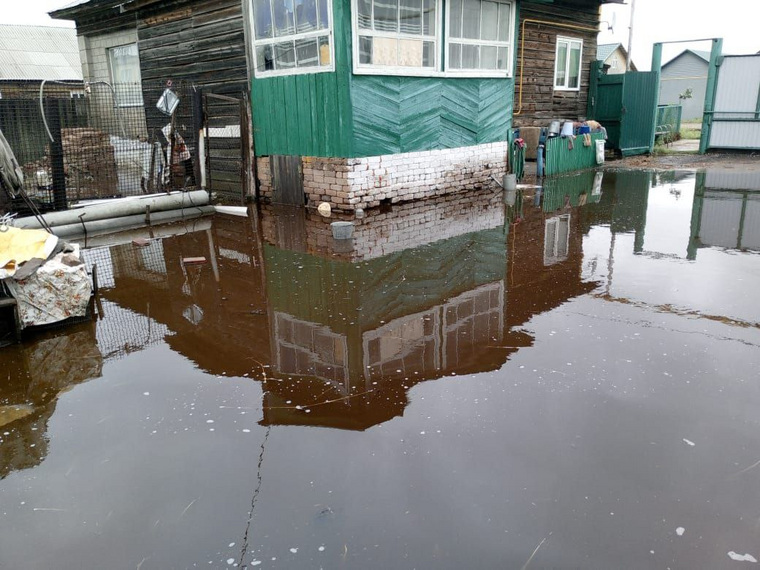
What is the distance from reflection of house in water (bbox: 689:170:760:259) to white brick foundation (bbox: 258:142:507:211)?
4.41 m

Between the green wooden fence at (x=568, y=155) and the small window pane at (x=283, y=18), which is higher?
the small window pane at (x=283, y=18)

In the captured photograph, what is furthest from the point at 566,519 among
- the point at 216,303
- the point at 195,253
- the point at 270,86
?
the point at 270,86

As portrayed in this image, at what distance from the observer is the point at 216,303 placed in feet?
20.4

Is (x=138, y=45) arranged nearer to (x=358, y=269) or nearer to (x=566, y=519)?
(x=358, y=269)

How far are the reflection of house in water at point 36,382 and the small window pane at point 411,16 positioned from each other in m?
7.68

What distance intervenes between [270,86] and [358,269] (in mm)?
5532

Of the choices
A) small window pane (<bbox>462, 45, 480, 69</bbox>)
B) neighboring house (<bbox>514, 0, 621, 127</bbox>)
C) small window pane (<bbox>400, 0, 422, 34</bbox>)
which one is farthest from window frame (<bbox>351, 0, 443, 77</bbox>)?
neighboring house (<bbox>514, 0, 621, 127</bbox>)

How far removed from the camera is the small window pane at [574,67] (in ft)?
57.6

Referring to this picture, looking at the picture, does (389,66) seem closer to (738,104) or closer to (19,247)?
(19,247)

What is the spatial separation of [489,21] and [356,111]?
428cm

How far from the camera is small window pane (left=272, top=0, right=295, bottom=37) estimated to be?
10.4 m

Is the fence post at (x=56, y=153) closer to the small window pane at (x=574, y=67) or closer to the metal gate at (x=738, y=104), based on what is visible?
the small window pane at (x=574, y=67)

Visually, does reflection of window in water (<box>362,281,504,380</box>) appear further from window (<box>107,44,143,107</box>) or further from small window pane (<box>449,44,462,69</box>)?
window (<box>107,44,143,107</box>)

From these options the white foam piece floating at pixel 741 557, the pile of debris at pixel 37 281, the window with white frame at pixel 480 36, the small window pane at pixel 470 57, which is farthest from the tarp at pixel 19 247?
the small window pane at pixel 470 57
